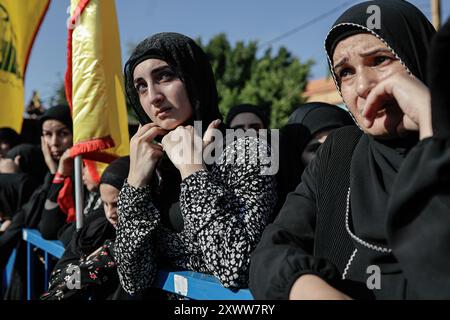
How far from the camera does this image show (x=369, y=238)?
3.84ft

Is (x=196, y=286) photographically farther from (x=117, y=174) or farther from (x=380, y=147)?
(x=117, y=174)

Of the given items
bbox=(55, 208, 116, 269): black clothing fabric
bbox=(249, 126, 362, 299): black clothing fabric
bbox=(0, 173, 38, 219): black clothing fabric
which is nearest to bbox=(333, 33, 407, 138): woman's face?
bbox=(249, 126, 362, 299): black clothing fabric

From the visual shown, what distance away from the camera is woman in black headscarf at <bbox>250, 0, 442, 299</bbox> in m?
1.12

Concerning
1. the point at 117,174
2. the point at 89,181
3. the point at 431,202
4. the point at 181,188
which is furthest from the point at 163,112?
the point at 89,181

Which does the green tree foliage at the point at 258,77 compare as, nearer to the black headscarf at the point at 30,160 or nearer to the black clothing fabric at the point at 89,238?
the black headscarf at the point at 30,160

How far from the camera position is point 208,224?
1.63 metres

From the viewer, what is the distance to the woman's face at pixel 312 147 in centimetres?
271

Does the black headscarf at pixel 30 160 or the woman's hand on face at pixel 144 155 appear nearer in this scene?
the woman's hand on face at pixel 144 155

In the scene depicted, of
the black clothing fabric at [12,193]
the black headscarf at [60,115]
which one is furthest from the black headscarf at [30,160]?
the black headscarf at [60,115]

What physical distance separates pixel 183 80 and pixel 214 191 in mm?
640

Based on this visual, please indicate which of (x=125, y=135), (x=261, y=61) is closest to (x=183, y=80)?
(x=125, y=135)
